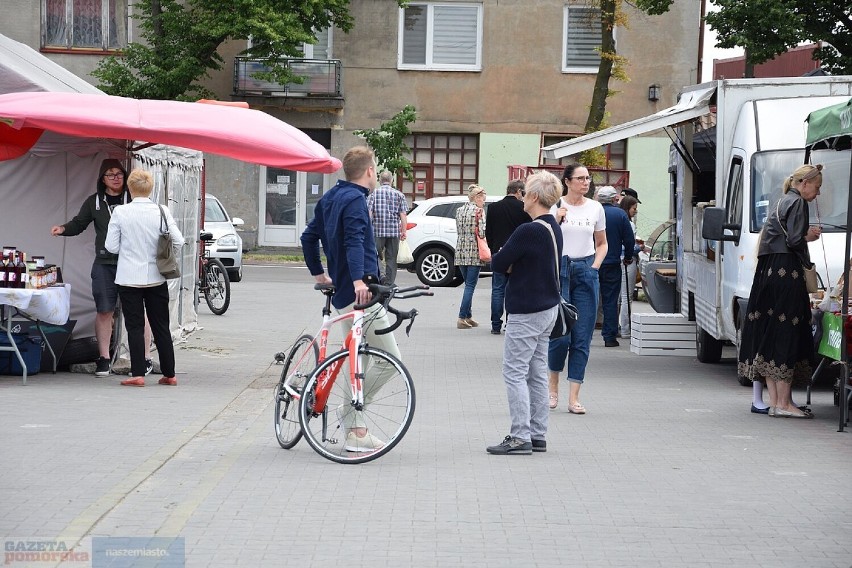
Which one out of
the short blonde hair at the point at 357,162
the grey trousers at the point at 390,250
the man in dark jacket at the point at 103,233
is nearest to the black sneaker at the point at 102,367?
the man in dark jacket at the point at 103,233

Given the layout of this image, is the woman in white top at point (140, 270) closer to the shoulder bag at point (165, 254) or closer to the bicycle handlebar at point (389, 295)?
the shoulder bag at point (165, 254)

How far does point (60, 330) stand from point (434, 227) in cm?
1584

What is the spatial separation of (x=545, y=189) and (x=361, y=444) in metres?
2.03

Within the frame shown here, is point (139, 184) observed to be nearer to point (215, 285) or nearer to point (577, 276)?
point (577, 276)

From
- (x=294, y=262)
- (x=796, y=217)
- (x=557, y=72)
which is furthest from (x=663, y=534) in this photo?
(x=557, y=72)

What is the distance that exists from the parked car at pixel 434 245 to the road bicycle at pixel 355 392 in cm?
1893

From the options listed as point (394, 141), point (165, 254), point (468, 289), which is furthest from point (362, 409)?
point (394, 141)

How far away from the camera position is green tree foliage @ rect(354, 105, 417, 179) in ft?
117

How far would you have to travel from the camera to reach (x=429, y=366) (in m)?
13.5

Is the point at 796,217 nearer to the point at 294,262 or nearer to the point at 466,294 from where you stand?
the point at 466,294

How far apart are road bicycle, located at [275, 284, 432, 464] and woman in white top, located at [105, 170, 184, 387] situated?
3.34 meters

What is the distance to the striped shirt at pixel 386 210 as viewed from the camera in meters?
17.0

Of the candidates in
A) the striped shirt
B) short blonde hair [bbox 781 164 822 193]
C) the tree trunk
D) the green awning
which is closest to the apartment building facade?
the tree trunk

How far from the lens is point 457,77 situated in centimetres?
3812
